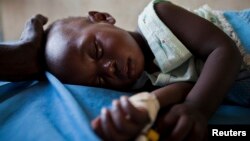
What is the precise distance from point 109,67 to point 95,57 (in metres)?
0.05

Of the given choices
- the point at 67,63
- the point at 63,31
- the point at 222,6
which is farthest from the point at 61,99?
the point at 222,6

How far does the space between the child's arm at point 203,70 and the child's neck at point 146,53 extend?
95 millimetres

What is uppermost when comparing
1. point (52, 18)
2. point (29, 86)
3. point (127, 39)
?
point (127, 39)

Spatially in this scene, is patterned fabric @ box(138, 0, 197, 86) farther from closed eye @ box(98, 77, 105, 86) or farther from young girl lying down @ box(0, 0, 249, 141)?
closed eye @ box(98, 77, 105, 86)

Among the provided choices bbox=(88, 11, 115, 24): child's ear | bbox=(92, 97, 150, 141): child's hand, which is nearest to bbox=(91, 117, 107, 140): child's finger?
bbox=(92, 97, 150, 141): child's hand

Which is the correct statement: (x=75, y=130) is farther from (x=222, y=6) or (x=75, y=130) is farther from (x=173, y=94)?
(x=222, y=6)

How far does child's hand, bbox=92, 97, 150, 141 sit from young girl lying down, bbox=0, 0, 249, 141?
171 millimetres

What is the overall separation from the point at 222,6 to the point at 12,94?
60.5 inches

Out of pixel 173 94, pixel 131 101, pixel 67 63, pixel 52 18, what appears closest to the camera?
pixel 131 101

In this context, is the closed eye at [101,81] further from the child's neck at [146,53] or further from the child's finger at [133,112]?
the child's finger at [133,112]

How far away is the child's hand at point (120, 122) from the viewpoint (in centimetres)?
50

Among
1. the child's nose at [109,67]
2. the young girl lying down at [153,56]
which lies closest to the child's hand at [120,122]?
the young girl lying down at [153,56]

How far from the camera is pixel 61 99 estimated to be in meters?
0.79

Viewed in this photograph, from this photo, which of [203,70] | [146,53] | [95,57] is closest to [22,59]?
[95,57]
